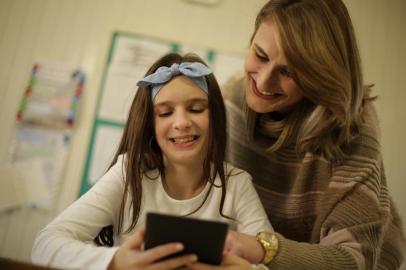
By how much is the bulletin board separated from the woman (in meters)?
0.84

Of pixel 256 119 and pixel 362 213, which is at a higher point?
pixel 256 119

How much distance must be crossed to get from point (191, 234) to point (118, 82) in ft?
4.49

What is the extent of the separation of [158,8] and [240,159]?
1.11m

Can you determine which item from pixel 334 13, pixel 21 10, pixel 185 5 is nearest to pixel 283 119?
pixel 334 13

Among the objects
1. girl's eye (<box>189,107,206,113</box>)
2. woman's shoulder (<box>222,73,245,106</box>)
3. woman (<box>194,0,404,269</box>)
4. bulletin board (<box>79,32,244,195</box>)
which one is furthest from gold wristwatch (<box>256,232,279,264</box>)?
bulletin board (<box>79,32,244,195</box>)

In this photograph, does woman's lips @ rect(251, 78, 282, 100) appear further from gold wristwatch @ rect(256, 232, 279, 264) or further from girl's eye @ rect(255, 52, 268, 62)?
gold wristwatch @ rect(256, 232, 279, 264)

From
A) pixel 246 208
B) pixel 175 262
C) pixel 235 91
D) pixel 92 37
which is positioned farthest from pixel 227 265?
pixel 92 37

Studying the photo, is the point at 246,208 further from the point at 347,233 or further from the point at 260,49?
the point at 260,49

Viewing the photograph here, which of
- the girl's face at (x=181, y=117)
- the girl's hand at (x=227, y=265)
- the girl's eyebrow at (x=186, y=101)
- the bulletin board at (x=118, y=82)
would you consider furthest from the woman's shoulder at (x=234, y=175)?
the bulletin board at (x=118, y=82)

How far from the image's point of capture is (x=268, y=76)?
774mm

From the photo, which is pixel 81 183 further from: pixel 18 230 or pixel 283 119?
pixel 283 119

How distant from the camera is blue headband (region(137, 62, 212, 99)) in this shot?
0.80 m

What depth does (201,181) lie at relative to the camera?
34.8 inches

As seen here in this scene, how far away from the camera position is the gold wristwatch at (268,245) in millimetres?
659
